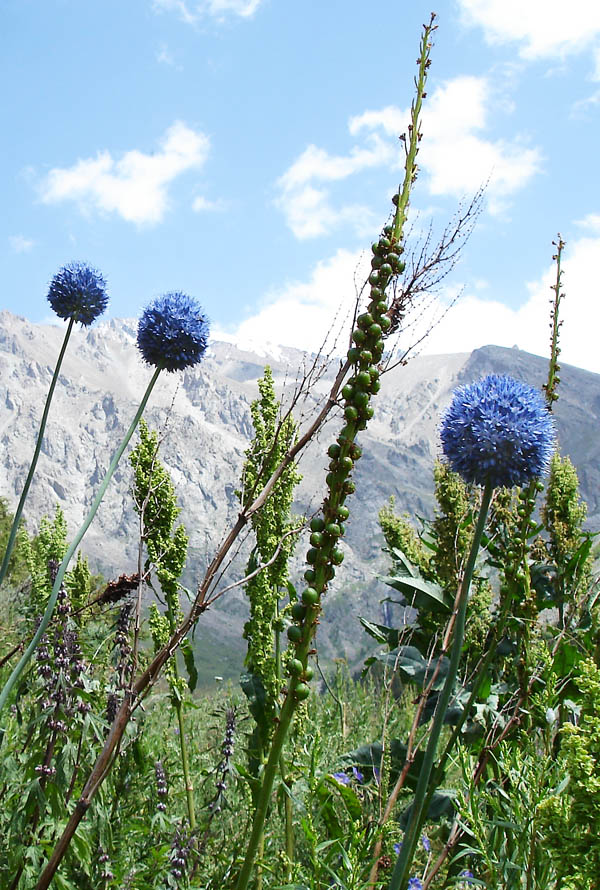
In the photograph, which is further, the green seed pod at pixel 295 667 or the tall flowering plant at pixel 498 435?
the tall flowering plant at pixel 498 435

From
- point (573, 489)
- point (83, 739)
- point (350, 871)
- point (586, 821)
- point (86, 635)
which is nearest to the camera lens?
point (586, 821)

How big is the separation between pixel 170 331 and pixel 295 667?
2506 millimetres

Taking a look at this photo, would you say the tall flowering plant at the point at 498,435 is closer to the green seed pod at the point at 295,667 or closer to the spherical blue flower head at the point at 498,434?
the spherical blue flower head at the point at 498,434

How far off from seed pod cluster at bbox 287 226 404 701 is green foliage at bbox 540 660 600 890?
2.01 ft

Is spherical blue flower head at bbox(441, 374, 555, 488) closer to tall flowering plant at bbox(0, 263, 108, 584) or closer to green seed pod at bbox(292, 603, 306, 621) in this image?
green seed pod at bbox(292, 603, 306, 621)

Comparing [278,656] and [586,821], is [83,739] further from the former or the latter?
[586,821]

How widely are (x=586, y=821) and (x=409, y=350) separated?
1.58 m

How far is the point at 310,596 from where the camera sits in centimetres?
169

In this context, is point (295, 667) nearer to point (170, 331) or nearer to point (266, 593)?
point (170, 331)

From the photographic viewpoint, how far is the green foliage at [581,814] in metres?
1.48

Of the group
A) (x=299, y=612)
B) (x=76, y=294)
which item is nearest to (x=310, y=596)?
(x=299, y=612)

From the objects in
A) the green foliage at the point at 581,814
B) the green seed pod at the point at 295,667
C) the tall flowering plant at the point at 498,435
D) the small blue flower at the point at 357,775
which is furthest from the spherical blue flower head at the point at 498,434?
the small blue flower at the point at 357,775

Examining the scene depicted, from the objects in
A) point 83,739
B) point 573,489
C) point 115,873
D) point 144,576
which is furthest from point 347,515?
point 573,489

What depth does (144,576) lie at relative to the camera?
7.90 feet
